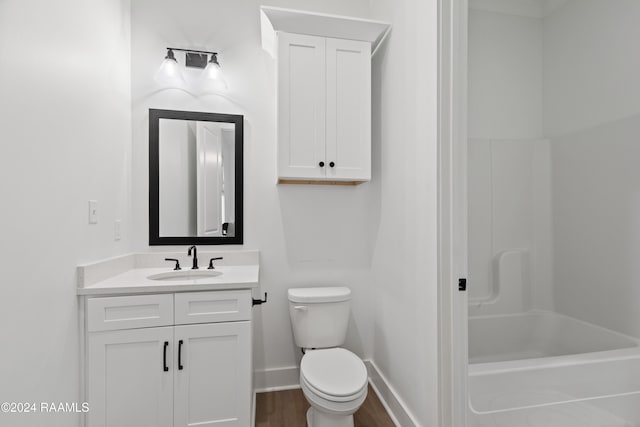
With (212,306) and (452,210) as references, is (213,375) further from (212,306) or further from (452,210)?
(452,210)

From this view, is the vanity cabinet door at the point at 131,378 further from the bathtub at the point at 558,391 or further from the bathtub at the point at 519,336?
the bathtub at the point at 519,336

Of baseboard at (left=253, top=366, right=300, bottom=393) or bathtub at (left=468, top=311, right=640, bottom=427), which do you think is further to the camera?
baseboard at (left=253, top=366, right=300, bottom=393)

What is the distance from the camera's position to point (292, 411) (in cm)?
179

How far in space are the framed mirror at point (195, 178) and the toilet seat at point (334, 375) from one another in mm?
939

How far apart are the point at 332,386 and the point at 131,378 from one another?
94cm

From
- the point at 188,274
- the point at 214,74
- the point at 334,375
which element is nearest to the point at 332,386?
the point at 334,375

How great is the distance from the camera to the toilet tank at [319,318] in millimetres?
1839

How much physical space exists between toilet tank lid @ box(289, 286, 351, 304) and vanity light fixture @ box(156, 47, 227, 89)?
1.46 m

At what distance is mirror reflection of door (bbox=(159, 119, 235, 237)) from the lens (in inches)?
77.7

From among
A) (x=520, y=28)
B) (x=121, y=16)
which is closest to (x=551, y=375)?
(x=520, y=28)

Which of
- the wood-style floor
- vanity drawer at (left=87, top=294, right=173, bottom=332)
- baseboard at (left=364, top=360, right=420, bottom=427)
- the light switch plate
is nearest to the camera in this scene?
vanity drawer at (left=87, top=294, right=173, bottom=332)

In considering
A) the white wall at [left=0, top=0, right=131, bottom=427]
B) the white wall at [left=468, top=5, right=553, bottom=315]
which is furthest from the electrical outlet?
the white wall at [left=468, top=5, right=553, bottom=315]

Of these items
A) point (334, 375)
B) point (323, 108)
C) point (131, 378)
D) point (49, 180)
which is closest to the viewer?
point (49, 180)

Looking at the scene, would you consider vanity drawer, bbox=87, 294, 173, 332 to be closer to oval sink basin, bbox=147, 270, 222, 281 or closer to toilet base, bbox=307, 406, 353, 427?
oval sink basin, bbox=147, 270, 222, 281
